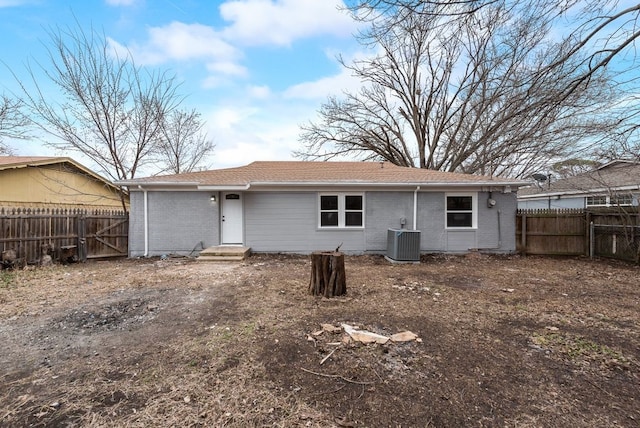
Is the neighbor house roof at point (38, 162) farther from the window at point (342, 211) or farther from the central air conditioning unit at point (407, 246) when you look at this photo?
the central air conditioning unit at point (407, 246)

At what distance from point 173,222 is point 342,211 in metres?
5.44

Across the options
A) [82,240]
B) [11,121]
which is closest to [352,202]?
[82,240]

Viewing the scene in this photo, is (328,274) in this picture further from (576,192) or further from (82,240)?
(576,192)

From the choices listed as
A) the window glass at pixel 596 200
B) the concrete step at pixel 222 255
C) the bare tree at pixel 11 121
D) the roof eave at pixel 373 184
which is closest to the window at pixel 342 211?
the roof eave at pixel 373 184

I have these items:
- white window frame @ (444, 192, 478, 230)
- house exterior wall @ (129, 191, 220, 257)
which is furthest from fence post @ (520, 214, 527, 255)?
house exterior wall @ (129, 191, 220, 257)

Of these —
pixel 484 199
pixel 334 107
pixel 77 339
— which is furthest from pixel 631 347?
pixel 334 107

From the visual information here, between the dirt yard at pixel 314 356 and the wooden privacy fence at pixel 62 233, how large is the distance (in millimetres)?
2453

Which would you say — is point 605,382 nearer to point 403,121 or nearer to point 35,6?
point 35,6

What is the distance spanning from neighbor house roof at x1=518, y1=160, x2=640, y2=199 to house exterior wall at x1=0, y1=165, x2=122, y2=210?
1946 centimetres

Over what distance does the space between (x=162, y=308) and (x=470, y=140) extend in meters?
18.0

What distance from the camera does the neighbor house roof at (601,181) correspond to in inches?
421

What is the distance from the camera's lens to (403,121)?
19672mm

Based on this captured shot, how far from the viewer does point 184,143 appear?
60.1 ft

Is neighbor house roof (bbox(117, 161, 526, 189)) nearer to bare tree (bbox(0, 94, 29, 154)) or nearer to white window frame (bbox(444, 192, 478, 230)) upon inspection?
white window frame (bbox(444, 192, 478, 230))
